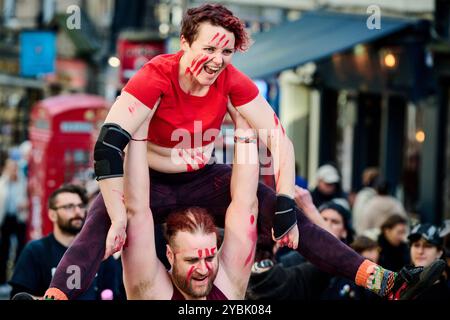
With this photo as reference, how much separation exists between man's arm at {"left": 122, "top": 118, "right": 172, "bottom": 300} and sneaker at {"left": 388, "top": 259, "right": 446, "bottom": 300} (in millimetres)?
981

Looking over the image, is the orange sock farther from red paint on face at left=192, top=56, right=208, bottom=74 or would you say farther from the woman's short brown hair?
the woman's short brown hair

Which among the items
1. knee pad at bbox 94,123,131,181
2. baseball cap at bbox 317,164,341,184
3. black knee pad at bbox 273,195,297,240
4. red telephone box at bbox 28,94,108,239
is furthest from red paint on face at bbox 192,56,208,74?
red telephone box at bbox 28,94,108,239

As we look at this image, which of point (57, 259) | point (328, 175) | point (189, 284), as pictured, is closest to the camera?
point (189, 284)

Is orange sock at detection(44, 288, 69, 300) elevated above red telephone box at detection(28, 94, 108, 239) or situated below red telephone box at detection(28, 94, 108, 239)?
below

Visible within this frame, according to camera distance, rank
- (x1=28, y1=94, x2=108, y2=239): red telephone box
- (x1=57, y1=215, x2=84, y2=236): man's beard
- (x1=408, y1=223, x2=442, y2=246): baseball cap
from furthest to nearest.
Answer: (x1=28, y1=94, x2=108, y2=239): red telephone box, (x1=57, y1=215, x2=84, y2=236): man's beard, (x1=408, y1=223, x2=442, y2=246): baseball cap

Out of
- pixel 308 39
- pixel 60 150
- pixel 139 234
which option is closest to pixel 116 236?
pixel 139 234

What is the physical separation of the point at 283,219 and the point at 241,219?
185 mm

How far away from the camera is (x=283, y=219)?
543 cm

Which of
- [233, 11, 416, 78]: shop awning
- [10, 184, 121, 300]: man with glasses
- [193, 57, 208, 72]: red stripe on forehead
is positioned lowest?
[10, 184, 121, 300]: man with glasses

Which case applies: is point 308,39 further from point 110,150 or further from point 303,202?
point 110,150

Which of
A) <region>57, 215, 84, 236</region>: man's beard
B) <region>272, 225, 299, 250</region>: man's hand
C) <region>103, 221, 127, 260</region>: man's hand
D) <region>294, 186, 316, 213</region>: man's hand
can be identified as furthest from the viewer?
<region>57, 215, 84, 236</region>: man's beard

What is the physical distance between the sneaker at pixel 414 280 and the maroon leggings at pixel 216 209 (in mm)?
225

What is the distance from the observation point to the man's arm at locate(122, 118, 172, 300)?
516 cm
